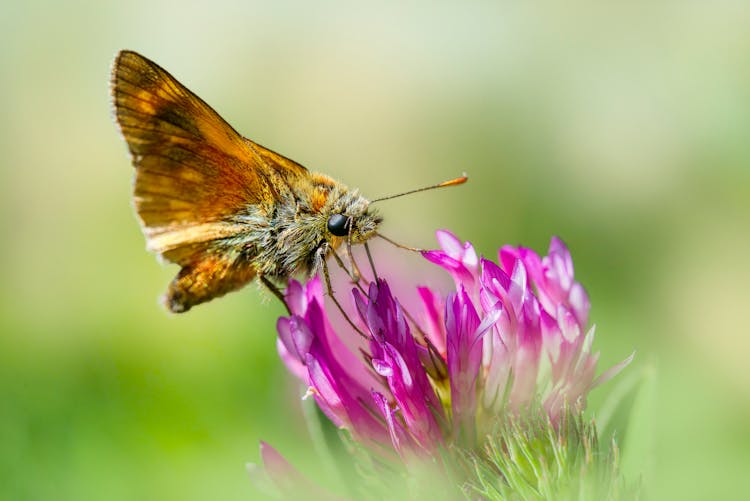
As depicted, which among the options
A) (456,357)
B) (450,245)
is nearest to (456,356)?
(456,357)

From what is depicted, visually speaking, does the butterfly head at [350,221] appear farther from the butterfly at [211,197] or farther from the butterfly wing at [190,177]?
the butterfly wing at [190,177]

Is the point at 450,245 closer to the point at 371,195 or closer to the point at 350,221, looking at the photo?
the point at 350,221

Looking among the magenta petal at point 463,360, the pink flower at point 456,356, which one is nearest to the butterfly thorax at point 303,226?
the pink flower at point 456,356

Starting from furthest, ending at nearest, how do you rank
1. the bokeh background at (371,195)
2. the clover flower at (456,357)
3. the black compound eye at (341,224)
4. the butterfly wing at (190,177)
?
the bokeh background at (371,195)
the butterfly wing at (190,177)
the black compound eye at (341,224)
the clover flower at (456,357)

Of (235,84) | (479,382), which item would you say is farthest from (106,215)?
(479,382)

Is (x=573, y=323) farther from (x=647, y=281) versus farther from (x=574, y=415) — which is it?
(x=647, y=281)

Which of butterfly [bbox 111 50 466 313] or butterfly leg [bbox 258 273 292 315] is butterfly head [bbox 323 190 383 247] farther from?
butterfly leg [bbox 258 273 292 315]
